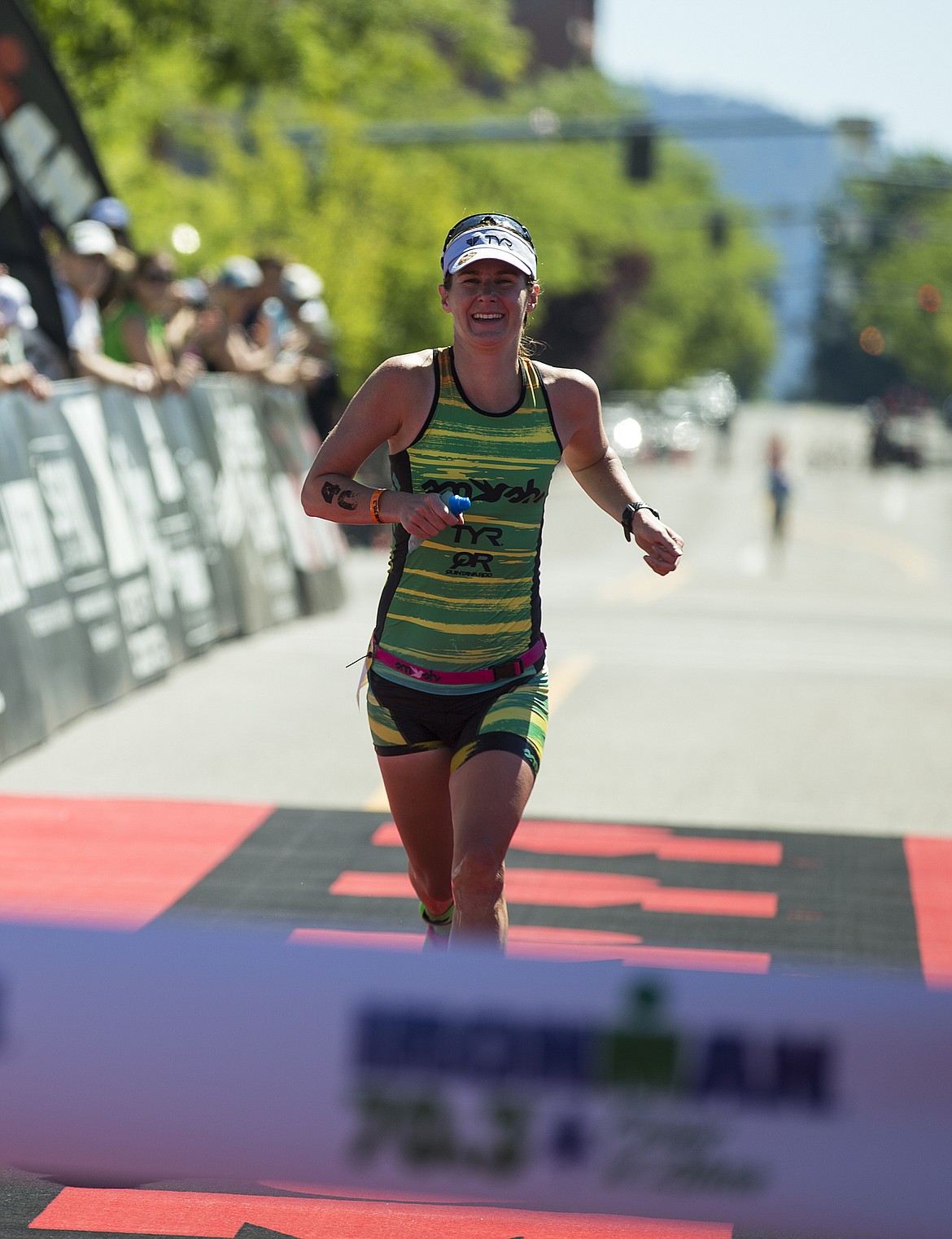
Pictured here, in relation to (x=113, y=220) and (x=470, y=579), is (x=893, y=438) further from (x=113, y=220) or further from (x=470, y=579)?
(x=470, y=579)

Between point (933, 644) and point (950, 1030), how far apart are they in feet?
43.4

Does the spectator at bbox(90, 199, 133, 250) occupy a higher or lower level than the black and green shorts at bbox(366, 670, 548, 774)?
higher

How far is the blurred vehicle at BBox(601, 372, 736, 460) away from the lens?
2286 inches

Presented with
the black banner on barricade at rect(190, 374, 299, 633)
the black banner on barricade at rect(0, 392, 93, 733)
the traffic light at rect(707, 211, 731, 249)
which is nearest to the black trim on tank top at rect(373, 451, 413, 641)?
the black banner on barricade at rect(0, 392, 93, 733)

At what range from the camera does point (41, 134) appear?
14.1m

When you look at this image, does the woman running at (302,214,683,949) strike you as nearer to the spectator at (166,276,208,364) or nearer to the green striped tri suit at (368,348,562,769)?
the green striped tri suit at (368,348,562,769)

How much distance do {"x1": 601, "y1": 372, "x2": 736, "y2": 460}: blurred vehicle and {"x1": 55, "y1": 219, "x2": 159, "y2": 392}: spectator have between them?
90.9 ft

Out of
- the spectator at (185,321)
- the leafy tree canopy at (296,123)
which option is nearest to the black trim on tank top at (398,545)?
the spectator at (185,321)

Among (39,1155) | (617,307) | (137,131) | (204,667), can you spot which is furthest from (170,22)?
(617,307)

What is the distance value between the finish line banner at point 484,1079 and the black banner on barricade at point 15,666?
20.7ft

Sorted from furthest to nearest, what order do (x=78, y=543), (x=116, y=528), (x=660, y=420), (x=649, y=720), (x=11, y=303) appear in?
1. (x=660, y=420)
2. (x=649, y=720)
3. (x=116, y=528)
4. (x=78, y=543)
5. (x=11, y=303)

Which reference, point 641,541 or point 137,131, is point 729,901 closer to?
point 641,541

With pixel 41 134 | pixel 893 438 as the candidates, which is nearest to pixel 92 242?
pixel 41 134

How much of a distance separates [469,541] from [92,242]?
280 inches
